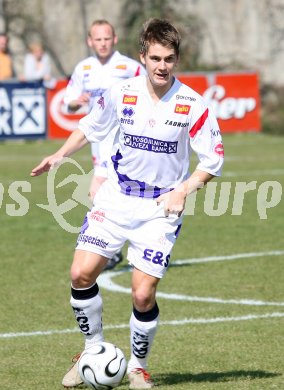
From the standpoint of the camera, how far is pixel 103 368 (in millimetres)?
6488

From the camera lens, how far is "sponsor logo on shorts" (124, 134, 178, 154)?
6.75m

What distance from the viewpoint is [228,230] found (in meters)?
13.6

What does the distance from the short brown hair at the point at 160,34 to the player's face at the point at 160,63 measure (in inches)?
1.2

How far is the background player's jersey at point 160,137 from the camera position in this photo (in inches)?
265

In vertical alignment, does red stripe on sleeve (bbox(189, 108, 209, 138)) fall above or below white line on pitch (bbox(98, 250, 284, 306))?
above

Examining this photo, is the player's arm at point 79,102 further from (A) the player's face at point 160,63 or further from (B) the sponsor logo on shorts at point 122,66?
(A) the player's face at point 160,63

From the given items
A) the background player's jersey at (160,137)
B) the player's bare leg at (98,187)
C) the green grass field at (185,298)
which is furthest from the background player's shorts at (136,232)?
the player's bare leg at (98,187)

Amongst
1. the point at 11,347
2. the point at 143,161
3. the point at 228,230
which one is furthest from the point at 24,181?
the point at 143,161

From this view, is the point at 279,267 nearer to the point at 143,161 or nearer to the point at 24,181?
the point at 143,161

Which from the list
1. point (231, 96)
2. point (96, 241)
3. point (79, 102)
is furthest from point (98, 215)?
point (231, 96)

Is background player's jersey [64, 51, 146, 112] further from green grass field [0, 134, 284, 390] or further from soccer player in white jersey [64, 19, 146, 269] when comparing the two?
green grass field [0, 134, 284, 390]

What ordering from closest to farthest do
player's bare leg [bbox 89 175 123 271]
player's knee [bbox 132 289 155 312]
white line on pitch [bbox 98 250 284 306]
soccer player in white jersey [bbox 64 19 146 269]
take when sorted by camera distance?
player's knee [bbox 132 289 155 312] < white line on pitch [bbox 98 250 284 306] < player's bare leg [bbox 89 175 123 271] < soccer player in white jersey [bbox 64 19 146 269]

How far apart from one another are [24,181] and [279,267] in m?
8.28

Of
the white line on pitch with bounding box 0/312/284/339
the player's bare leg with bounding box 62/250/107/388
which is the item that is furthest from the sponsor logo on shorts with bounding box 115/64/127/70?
the player's bare leg with bounding box 62/250/107/388
